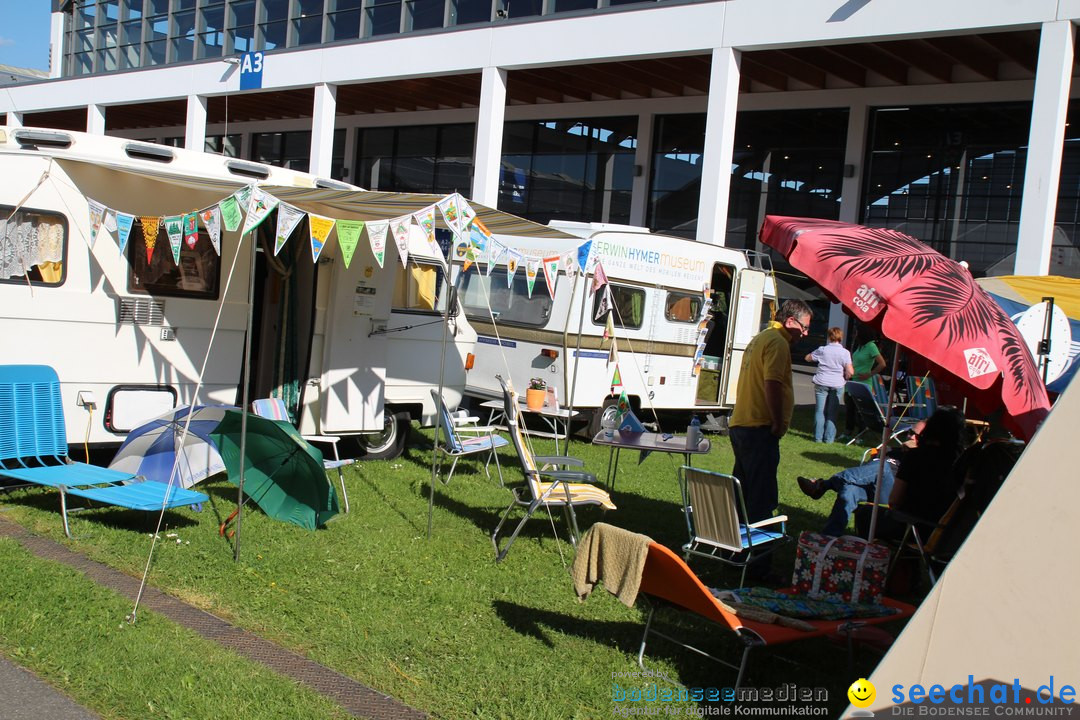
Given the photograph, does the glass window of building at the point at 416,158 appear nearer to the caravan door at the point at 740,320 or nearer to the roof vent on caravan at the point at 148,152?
the caravan door at the point at 740,320

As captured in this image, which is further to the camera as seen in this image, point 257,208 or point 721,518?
point 257,208

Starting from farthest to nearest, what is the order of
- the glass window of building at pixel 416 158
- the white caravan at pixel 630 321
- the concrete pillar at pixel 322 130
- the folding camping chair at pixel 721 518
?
1. the glass window of building at pixel 416 158
2. the concrete pillar at pixel 322 130
3. the white caravan at pixel 630 321
4. the folding camping chair at pixel 721 518

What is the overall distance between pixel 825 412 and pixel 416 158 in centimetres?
1330

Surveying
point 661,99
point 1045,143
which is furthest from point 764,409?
point 661,99

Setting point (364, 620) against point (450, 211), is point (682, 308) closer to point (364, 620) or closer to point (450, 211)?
point (450, 211)

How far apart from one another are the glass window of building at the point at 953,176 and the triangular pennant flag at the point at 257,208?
13569mm

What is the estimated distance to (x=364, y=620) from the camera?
5156 mm

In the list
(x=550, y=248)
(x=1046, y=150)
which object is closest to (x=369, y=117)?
(x=550, y=248)

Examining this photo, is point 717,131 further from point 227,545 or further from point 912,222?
point 227,545

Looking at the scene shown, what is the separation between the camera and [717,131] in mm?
14195

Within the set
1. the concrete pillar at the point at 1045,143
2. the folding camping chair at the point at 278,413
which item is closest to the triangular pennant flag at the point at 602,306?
the folding camping chair at the point at 278,413

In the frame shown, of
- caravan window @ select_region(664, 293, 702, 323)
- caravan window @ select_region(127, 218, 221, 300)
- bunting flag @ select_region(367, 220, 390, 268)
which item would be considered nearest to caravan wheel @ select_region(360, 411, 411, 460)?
caravan window @ select_region(127, 218, 221, 300)

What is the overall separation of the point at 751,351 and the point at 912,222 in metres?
12.9

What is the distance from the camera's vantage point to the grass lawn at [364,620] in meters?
4.25
